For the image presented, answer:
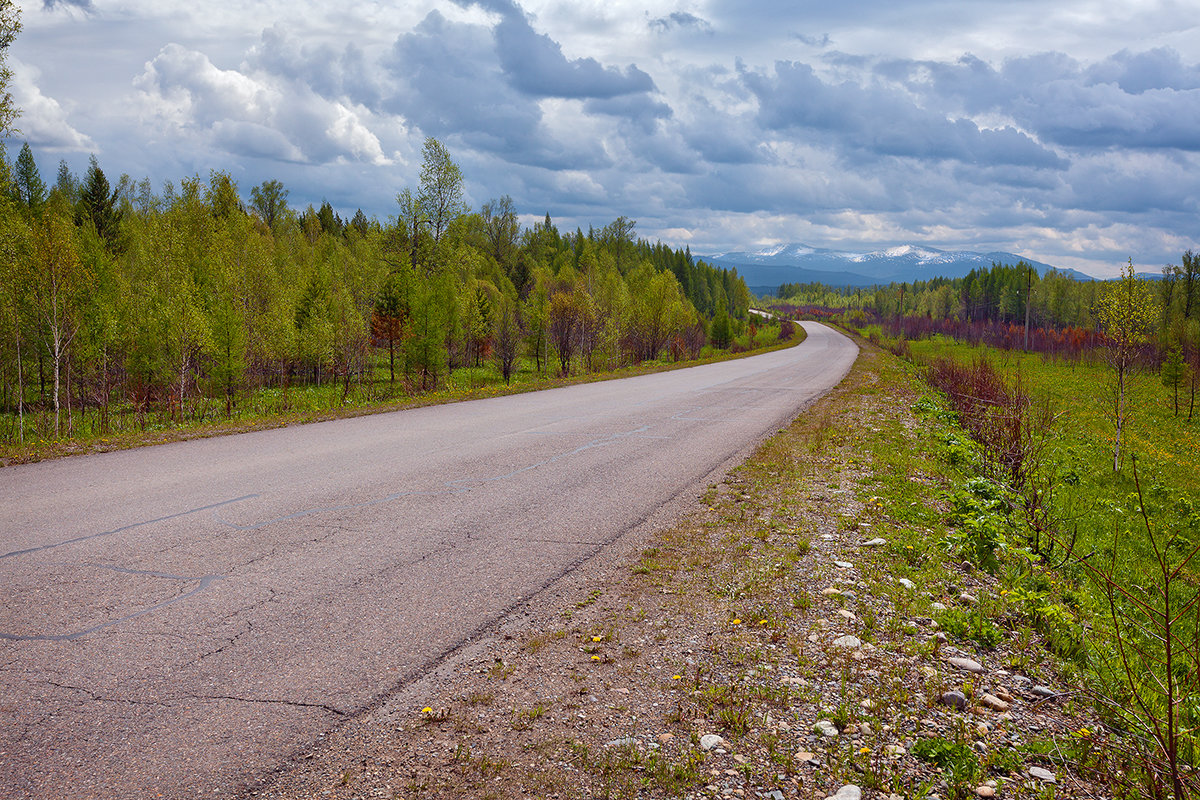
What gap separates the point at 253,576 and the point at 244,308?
106 feet

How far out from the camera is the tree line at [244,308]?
22188 mm

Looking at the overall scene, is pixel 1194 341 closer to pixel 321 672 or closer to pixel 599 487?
pixel 599 487

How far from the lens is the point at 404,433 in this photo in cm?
1271

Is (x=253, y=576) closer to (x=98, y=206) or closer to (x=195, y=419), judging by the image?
(x=195, y=419)

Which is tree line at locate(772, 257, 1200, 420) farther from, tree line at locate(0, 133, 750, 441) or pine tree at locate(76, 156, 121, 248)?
pine tree at locate(76, 156, 121, 248)

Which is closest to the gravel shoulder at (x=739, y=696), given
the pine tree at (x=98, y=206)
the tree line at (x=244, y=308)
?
the tree line at (x=244, y=308)

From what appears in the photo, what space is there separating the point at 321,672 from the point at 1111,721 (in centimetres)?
493

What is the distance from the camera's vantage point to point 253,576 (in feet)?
18.2

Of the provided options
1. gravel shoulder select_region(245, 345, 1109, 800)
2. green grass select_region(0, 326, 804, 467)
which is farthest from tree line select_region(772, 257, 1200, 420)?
green grass select_region(0, 326, 804, 467)

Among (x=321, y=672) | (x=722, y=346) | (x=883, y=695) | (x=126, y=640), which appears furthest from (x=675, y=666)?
(x=722, y=346)

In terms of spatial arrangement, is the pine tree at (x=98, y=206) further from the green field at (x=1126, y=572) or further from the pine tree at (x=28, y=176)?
the green field at (x=1126, y=572)

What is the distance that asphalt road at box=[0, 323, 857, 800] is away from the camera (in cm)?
345

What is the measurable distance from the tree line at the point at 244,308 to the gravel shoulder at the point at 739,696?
54.3ft

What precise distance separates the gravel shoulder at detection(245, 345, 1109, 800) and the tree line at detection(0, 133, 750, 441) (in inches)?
652
